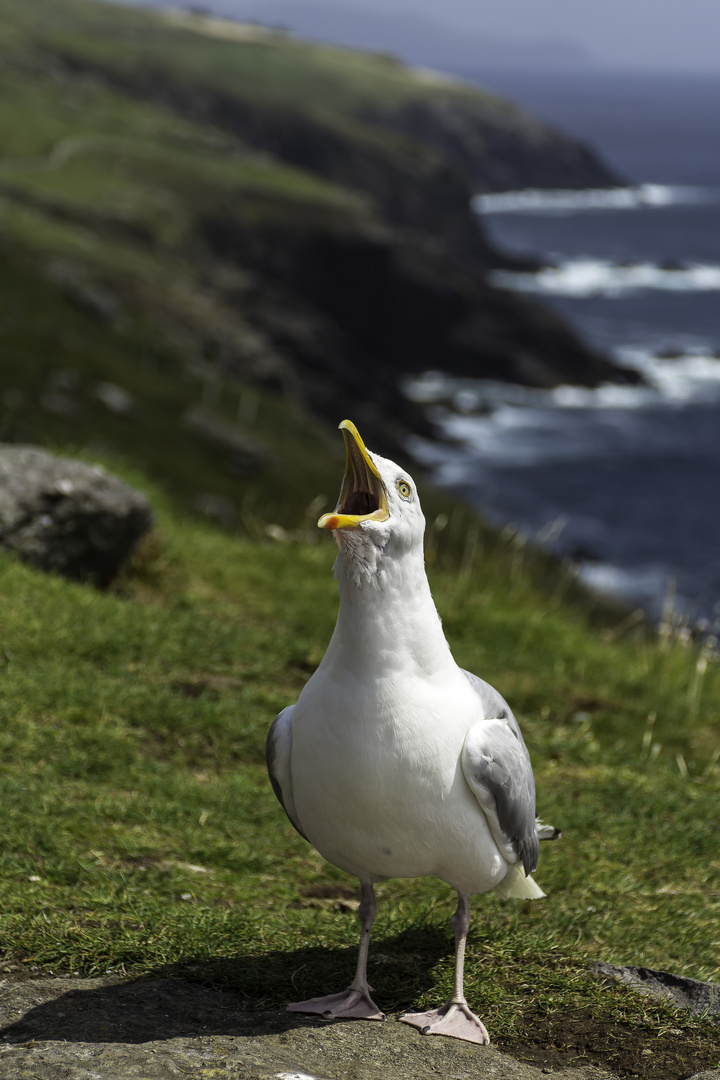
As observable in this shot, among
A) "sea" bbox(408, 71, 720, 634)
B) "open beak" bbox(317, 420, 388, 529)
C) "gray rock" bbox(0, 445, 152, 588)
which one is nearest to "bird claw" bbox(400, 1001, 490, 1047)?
"open beak" bbox(317, 420, 388, 529)

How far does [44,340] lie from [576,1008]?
96.6 feet

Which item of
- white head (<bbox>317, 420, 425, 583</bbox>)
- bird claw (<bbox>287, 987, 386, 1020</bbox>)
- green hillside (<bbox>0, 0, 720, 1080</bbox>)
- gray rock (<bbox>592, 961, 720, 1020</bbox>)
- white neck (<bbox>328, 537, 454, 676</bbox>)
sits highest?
white head (<bbox>317, 420, 425, 583</bbox>)

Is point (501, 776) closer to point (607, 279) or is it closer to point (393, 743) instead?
point (393, 743)

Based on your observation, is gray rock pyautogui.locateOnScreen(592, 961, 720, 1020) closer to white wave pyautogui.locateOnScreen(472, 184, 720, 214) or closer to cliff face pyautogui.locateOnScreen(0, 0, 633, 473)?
cliff face pyautogui.locateOnScreen(0, 0, 633, 473)

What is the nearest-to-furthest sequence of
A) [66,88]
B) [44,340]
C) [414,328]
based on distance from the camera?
[44,340] < [414,328] < [66,88]

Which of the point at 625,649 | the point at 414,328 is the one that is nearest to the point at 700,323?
the point at 414,328

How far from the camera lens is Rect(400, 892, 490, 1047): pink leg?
15.3 feet

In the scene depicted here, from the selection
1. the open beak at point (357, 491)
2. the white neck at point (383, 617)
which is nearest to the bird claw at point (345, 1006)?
the white neck at point (383, 617)

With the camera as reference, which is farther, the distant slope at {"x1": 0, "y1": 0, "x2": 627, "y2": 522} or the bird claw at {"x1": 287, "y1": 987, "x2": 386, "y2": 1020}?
the distant slope at {"x1": 0, "y1": 0, "x2": 627, "y2": 522}

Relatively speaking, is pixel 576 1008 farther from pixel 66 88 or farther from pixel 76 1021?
pixel 66 88

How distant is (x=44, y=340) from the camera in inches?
1246

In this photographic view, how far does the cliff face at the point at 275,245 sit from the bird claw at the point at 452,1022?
1425 inches

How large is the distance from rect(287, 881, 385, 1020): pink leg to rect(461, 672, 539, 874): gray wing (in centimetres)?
70

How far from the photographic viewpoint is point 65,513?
9477 millimetres
